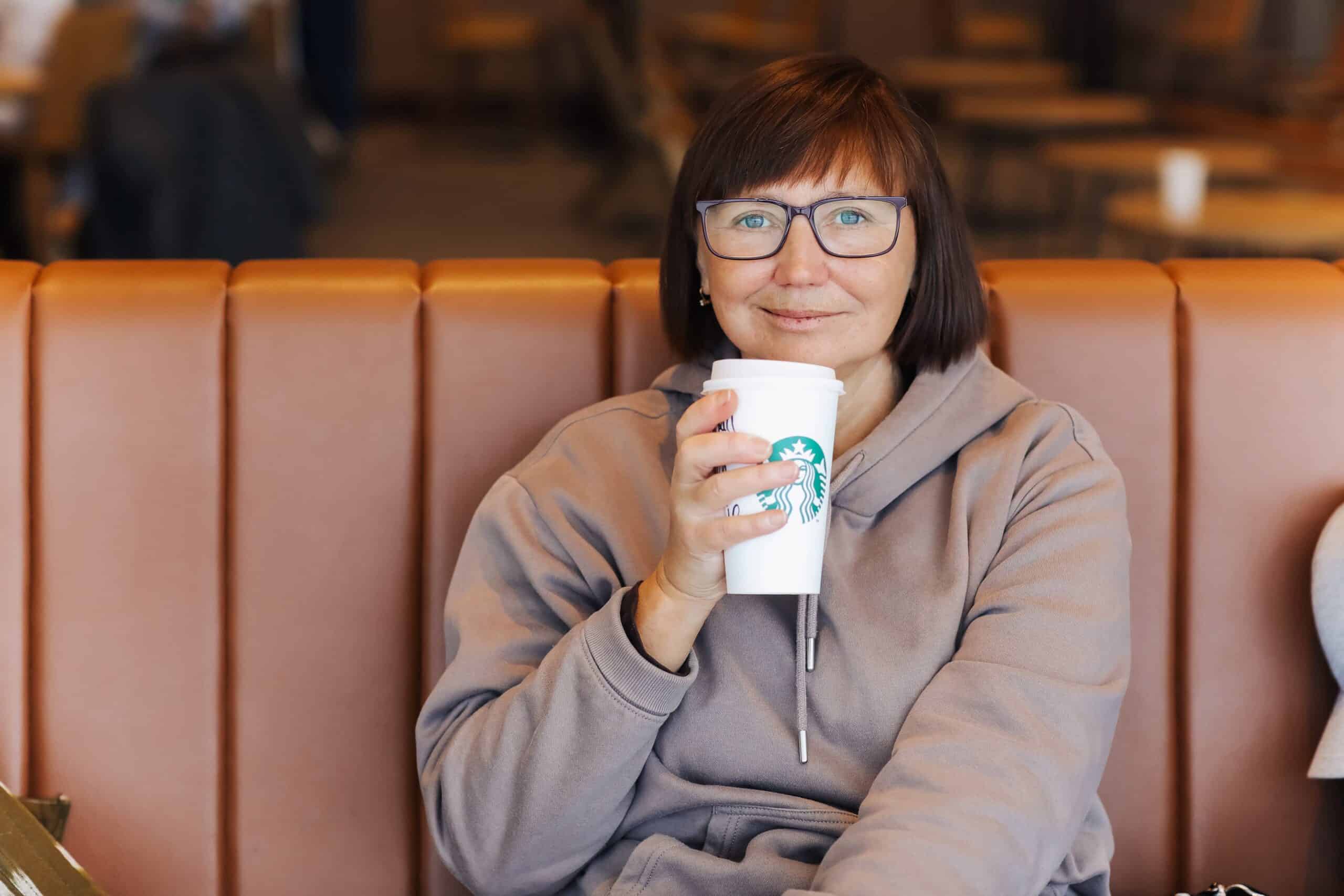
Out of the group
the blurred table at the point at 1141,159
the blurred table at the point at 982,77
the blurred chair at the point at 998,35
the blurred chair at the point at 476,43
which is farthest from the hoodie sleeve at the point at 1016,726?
the blurred chair at the point at 476,43

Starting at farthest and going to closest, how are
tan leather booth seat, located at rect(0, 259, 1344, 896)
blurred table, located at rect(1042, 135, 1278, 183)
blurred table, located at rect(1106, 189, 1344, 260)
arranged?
blurred table, located at rect(1042, 135, 1278, 183), blurred table, located at rect(1106, 189, 1344, 260), tan leather booth seat, located at rect(0, 259, 1344, 896)

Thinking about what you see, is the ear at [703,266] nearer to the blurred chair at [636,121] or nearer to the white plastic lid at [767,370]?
the white plastic lid at [767,370]

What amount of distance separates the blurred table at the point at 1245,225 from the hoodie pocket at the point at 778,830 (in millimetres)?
2458

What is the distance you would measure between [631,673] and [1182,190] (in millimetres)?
2882

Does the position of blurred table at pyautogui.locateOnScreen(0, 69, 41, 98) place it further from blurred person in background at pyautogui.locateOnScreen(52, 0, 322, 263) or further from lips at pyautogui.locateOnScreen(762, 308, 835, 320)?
lips at pyautogui.locateOnScreen(762, 308, 835, 320)

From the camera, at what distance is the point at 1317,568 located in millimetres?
1437

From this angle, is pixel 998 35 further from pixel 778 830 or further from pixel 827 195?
pixel 778 830

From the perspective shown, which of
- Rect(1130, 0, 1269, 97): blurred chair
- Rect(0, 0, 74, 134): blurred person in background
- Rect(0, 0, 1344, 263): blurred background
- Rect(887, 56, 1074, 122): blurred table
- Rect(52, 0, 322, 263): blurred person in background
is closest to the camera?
Rect(52, 0, 322, 263): blurred person in background

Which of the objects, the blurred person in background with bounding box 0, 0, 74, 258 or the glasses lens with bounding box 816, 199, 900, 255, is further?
the blurred person in background with bounding box 0, 0, 74, 258

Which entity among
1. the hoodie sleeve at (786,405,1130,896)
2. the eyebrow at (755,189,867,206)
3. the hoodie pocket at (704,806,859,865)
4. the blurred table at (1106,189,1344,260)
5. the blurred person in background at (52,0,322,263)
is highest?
the blurred person in background at (52,0,322,263)

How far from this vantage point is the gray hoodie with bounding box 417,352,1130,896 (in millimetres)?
1174

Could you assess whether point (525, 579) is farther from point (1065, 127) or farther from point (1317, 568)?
point (1065, 127)

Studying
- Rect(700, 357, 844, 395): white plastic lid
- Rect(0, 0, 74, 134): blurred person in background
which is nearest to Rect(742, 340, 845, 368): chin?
Rect(700, 357, 844, 395): white plastic lid

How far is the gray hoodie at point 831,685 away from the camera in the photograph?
3.85 feet
